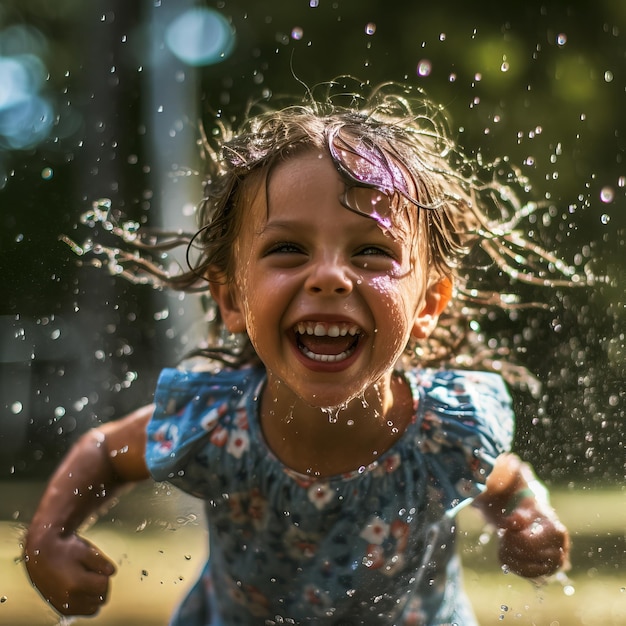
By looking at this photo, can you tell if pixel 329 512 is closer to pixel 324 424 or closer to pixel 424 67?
pixel 324 424

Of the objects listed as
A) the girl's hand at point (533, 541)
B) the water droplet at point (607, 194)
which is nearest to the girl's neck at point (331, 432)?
the girl's hand at point (533, 541)

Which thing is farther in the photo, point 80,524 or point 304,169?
point 80,524

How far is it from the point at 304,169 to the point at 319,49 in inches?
155

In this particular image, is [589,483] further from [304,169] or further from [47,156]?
[47,156]

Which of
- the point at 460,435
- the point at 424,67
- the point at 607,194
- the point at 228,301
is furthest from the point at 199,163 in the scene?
the point at 460,435

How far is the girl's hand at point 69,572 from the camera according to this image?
7.11ft

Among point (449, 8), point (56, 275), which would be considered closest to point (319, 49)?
point (449, 8)

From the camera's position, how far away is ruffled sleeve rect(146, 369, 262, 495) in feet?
7.38

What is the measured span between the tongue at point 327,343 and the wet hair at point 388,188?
24 cm

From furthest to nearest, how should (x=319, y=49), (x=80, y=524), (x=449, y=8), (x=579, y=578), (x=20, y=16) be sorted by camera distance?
(x=20, y=16) < (x=449, y=8) < (x=319, y=49) < (x=579, y=578) < (x=80, y=524)

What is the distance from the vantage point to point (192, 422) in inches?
90.9

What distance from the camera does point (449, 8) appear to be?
617 cm

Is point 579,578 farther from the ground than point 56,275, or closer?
closer

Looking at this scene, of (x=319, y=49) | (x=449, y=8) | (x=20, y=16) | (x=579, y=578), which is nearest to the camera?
(x=579, y=578)
